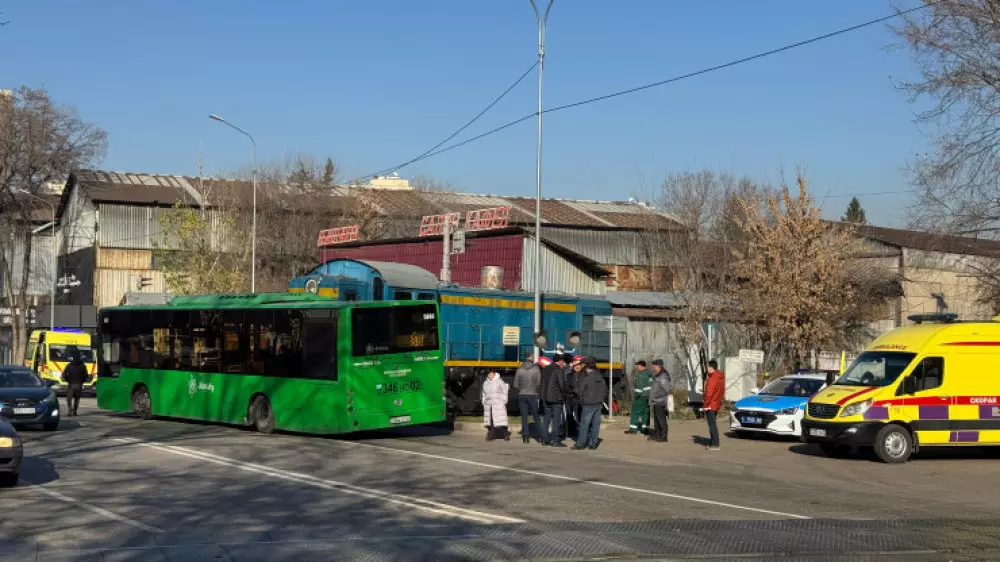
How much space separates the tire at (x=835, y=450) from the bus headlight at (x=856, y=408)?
1.67 m

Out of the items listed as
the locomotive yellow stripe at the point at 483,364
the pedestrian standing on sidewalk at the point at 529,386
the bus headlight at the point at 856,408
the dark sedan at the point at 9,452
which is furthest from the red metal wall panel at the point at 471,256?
the dark sedan at the point at 9,452

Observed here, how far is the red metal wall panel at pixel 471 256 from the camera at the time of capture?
162 feet

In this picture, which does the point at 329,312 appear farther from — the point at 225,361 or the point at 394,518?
the point at 394,518

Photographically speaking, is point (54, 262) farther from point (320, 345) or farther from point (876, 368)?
point (876, 368)

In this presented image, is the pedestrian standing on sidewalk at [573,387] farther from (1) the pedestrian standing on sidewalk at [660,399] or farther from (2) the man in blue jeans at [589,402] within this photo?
(1) the pedestrian standing on sidewalk at [660,399]

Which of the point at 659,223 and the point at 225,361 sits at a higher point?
the point at 659,223

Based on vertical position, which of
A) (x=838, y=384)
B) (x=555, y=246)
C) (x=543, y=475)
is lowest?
(x=543, y=475)

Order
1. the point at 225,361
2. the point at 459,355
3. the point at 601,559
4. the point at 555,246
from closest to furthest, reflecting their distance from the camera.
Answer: the point at 601,559 < the point at 225,361 < the point at 459,355 < the point at 555,246

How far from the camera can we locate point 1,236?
2729 inches

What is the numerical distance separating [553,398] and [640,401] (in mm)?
3395

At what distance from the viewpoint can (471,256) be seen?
51812mm

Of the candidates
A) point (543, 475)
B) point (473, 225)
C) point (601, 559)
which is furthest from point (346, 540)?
point (473, 225)

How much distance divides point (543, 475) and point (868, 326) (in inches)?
1191

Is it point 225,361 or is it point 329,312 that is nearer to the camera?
point 329,312
